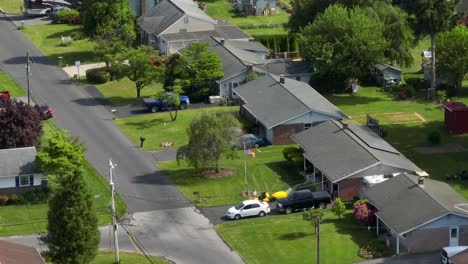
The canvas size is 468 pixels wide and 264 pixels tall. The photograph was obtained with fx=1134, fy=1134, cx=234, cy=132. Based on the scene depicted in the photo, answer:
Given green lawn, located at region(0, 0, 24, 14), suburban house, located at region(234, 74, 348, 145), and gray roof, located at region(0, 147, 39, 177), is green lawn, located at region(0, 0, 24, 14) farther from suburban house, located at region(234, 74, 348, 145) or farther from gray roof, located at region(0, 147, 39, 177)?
gray roof, located at region(0, 147, 39, 177)

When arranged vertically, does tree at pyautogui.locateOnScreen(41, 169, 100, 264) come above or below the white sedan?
above

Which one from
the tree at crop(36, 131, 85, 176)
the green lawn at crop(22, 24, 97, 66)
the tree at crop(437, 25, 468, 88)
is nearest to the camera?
the tree at crop(36, 131, 85, 176)

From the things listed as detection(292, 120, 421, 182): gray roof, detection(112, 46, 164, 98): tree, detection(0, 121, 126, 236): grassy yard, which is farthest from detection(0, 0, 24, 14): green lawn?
detection(292, 120, 421, 182): gray roof

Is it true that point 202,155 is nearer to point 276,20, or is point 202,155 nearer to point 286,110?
point 286,110

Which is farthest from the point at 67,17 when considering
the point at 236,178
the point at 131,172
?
the point at 236,178

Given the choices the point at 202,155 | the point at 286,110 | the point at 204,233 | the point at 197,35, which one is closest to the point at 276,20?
the point at 197,35

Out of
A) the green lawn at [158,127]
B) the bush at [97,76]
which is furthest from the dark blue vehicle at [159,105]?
the bush at [97,76]

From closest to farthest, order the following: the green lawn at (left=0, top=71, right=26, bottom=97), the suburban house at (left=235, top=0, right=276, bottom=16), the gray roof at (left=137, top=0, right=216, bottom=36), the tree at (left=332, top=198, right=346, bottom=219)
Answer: the tree at (left=332, top=198, right=346, bottom=219), the green lawn at (left=0, top=71, right=26, bottom=97), the gray roof at (left=137, top=0, right=216, bottom=36), the suburban house at (left=235, top=0, right=276, bottom=16)

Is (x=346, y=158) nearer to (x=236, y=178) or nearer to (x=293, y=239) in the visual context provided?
(x=236, y=178)
